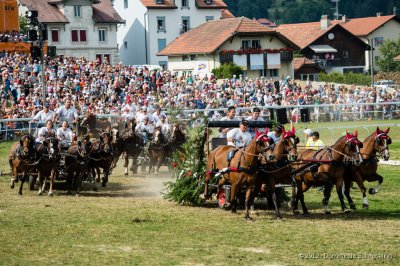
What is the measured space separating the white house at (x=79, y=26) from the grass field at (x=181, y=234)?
51179 mm

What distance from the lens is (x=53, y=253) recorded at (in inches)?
576

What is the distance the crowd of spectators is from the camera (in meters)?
39.5

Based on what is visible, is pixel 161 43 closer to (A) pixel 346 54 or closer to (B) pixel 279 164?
(A) pixel 346 54

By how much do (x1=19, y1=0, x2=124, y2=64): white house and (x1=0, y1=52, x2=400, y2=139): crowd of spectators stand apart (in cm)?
2281

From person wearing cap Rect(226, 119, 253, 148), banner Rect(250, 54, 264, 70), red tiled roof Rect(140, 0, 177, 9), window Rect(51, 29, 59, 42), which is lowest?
person wearing cap Rect(226, 119, 253, 148)

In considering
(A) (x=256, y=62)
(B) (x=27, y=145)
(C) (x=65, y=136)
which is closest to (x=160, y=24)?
(A) (x=256, y=62)

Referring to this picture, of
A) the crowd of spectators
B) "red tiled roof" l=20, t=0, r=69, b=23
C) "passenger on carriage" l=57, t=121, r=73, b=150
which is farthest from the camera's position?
"red tiled roof" l=20, t=0, r=69, b=23

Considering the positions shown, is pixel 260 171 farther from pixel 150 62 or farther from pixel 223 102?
pixel 150 62

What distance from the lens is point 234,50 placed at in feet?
231

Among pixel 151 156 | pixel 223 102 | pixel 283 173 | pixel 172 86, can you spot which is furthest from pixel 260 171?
pixel 172 86

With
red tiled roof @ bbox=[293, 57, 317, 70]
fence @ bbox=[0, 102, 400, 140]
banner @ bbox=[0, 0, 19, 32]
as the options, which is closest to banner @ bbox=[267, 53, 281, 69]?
red tiled roof @ bbox=[293, 57, 317, 70]

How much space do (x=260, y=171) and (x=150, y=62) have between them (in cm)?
6779

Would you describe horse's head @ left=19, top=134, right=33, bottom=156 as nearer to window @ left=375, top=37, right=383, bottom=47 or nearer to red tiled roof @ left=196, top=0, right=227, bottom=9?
red tiled roof @ left=196, top=0, right=227, bottom=9

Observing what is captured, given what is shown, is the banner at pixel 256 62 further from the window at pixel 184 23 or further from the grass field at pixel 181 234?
the grass field at pixel 181 234
